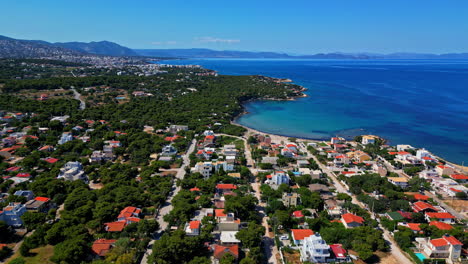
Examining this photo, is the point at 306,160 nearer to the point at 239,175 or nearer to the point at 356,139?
the point at 239,175

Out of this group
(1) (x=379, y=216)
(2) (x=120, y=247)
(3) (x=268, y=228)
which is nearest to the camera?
(2) (x=120, y=247)

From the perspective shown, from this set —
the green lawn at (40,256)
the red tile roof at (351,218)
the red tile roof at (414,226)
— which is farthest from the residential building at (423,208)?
the green lawn at (40,256)

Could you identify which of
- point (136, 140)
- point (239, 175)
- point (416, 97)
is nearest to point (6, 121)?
point (136, 140)

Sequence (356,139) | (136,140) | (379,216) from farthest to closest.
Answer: (356,139)
(136,140)
(379,216)

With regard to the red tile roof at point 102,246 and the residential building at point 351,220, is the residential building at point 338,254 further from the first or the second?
the red tile roof at point 102,246

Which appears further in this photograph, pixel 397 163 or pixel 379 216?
Result: pixel 397 163

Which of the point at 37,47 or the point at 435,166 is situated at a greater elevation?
the point at 37,47

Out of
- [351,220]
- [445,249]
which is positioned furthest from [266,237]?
[445,249]
